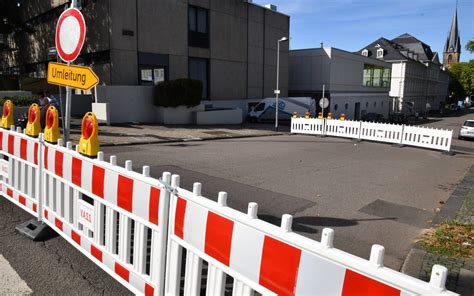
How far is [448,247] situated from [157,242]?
410cm

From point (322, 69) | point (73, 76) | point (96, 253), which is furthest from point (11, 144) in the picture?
point (322, 69)

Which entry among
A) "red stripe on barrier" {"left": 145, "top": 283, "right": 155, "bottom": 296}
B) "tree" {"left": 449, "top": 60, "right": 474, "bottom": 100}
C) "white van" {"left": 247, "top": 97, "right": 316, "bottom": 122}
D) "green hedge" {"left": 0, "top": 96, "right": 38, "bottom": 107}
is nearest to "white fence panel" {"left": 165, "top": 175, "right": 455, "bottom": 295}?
"red stripe on barrier" {"left": 145, "top": 283, "right": 155, "bottom": 296}

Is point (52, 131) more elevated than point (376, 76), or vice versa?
point (376, 76)

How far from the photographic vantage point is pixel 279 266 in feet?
7.32

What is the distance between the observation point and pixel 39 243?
4543 mm

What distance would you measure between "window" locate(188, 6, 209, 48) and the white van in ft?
Answer: 22.4

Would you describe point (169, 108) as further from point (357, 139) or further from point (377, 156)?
point (377, 156)

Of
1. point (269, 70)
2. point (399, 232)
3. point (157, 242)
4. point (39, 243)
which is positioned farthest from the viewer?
point (269, 70)

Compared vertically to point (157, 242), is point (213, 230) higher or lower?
higher

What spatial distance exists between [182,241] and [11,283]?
6.71 feet

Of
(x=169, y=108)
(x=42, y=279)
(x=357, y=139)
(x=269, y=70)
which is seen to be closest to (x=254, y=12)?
(x=269, y=70)

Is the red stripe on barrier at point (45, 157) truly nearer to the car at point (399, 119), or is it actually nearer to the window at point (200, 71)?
the window at point (200, 71)

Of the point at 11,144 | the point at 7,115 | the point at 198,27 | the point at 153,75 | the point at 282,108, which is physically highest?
the point at 198,27

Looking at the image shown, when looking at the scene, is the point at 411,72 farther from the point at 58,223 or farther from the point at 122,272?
the point at 122,272
